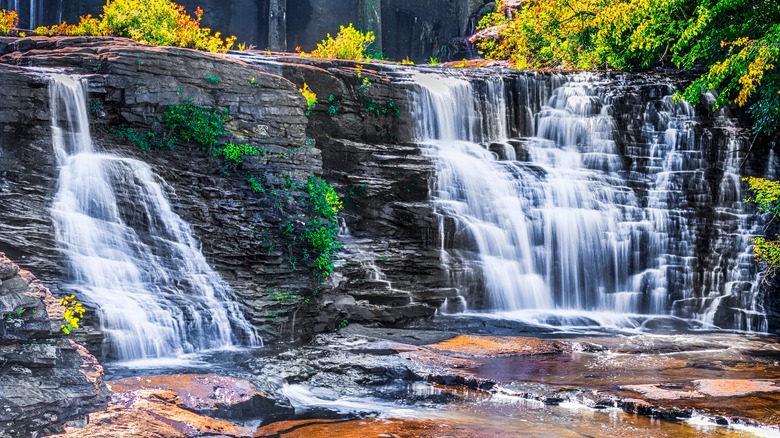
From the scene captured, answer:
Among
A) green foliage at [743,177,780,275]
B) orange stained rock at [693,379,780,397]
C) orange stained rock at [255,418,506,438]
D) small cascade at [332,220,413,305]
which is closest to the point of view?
orange stained rock at [255,418,506,438]

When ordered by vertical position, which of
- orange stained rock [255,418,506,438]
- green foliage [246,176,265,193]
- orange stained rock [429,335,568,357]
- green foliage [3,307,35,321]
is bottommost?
orange stained rock [255,418,506,438]

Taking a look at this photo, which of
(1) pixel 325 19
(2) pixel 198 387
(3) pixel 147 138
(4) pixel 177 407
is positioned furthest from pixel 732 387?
(1) pixel 325 19

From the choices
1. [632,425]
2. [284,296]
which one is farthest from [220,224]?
[632,425]

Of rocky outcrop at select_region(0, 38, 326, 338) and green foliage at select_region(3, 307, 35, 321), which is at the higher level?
rocky outcrop at select_region(0, 38, 326, 338)

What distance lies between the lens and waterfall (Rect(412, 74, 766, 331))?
49.0 ft

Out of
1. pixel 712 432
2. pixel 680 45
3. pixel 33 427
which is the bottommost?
pixel 712 432

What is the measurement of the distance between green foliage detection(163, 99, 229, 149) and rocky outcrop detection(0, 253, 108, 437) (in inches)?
259

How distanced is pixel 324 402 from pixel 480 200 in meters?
7.33

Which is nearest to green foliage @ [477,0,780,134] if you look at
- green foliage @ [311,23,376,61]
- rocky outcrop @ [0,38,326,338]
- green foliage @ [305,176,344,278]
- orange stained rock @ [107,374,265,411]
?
green foliage @ [311,23,376,61]

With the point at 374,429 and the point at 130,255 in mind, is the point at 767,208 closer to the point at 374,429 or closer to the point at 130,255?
the point at 374,429

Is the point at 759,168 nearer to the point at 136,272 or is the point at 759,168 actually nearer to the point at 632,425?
the point at 632,425

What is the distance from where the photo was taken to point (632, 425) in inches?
321

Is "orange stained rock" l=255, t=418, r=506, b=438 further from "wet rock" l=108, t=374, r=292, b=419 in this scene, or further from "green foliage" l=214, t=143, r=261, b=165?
"green foliage" l=214, t=143, r=261, b=165

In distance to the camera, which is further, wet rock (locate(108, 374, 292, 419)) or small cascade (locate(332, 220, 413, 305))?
small cascade (locate(332, 220, 413, 305))
